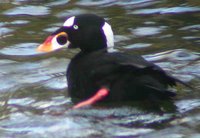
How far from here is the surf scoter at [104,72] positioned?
793 cm

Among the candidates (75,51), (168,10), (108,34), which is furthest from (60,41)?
(168,10)

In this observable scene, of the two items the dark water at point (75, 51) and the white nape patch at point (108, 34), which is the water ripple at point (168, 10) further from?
the white nape patch at point (108, 34)

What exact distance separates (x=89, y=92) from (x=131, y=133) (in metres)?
0.93

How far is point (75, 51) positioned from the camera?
34.2 ft

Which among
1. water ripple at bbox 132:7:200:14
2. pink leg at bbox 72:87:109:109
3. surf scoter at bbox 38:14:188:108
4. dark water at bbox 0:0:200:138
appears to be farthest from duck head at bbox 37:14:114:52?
water ripple at bbox 132:7:200:14

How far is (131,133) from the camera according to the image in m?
7.44

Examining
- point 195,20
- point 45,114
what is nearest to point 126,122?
point 45,114

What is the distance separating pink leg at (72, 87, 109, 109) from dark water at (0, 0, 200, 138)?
0.08 m

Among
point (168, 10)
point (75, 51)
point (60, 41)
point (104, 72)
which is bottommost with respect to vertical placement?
point (75, 51)

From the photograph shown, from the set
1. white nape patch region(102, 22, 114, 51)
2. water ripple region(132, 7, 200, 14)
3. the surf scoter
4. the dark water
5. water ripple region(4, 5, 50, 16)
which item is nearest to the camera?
the dark water

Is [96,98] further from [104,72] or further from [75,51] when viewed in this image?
[75,51]

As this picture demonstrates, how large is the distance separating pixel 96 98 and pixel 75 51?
2.46 metres

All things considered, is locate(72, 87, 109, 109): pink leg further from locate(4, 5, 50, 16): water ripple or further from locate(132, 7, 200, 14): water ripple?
locate(4, 5, 50, 16): water ripple

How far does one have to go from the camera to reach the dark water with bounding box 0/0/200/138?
25.1 feet
